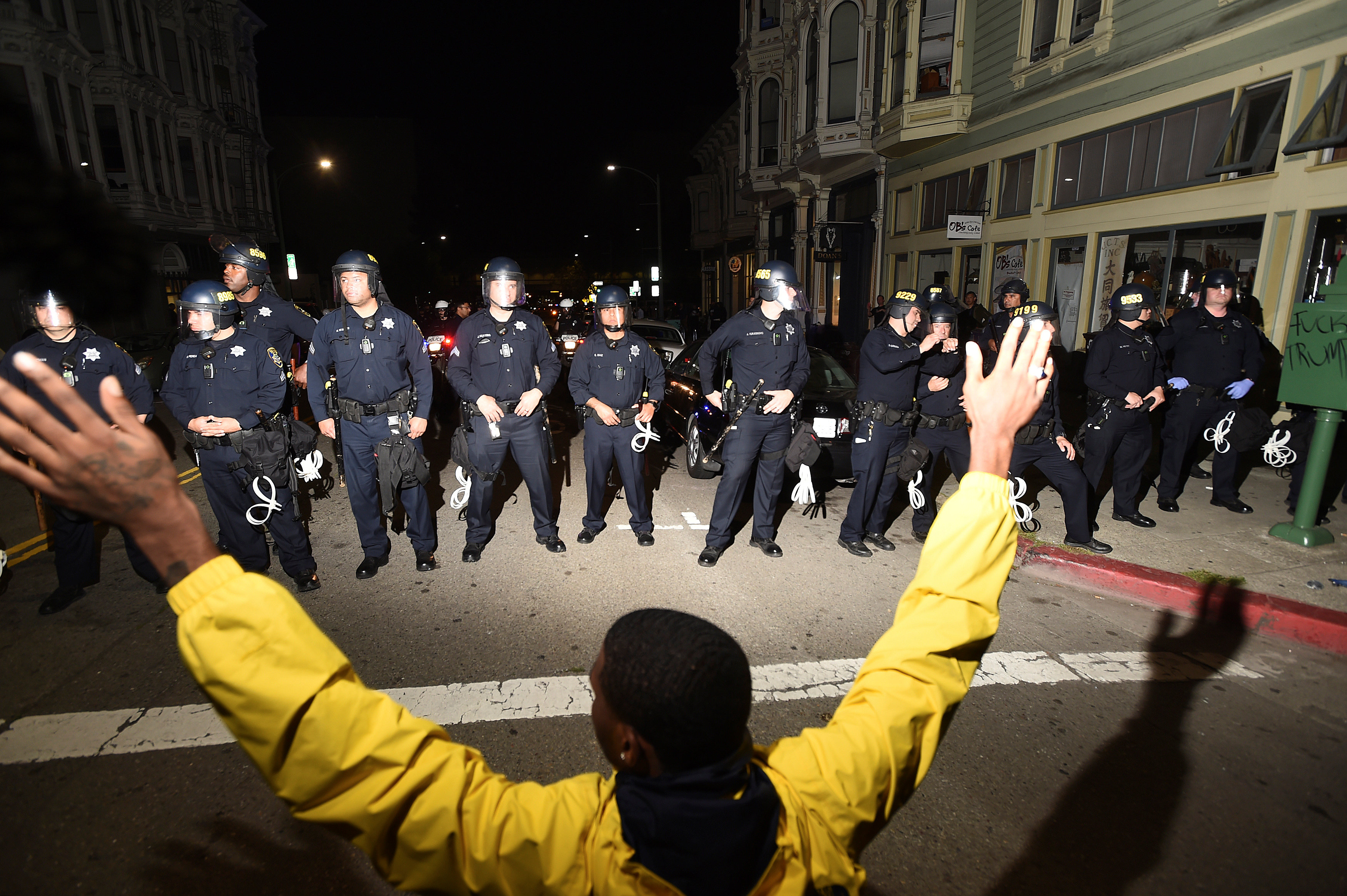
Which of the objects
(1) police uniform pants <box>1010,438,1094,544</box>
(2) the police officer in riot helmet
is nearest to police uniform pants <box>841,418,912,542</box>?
(1) police uniform pants <box>1010,438,1094,544</box>

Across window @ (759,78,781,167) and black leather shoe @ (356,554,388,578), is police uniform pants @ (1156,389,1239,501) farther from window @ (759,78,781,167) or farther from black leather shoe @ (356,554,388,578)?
window @ (759,78,781,167)

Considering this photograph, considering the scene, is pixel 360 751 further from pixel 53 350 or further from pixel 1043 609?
pixel 53 350

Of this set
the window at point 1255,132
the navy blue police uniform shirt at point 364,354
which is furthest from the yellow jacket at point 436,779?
the window at point 1255,132

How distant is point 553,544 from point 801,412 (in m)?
2.71

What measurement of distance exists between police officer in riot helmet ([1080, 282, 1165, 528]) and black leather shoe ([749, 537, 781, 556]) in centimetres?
281

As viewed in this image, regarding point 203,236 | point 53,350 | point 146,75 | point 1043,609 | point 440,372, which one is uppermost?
point 146,75

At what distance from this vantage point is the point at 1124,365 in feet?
19.2

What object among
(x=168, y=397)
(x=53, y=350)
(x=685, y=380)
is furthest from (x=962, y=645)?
(x=685, y=380)

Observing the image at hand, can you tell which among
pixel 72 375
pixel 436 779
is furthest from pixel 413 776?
pixel 72 375

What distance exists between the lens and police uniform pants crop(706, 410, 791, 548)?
223 inches

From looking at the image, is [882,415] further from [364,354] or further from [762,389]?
[364,354]

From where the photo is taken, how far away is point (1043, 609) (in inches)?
191

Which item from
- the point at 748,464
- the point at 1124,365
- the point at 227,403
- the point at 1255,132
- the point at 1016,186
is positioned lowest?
the point at 748,464

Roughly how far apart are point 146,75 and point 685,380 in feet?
99.2
